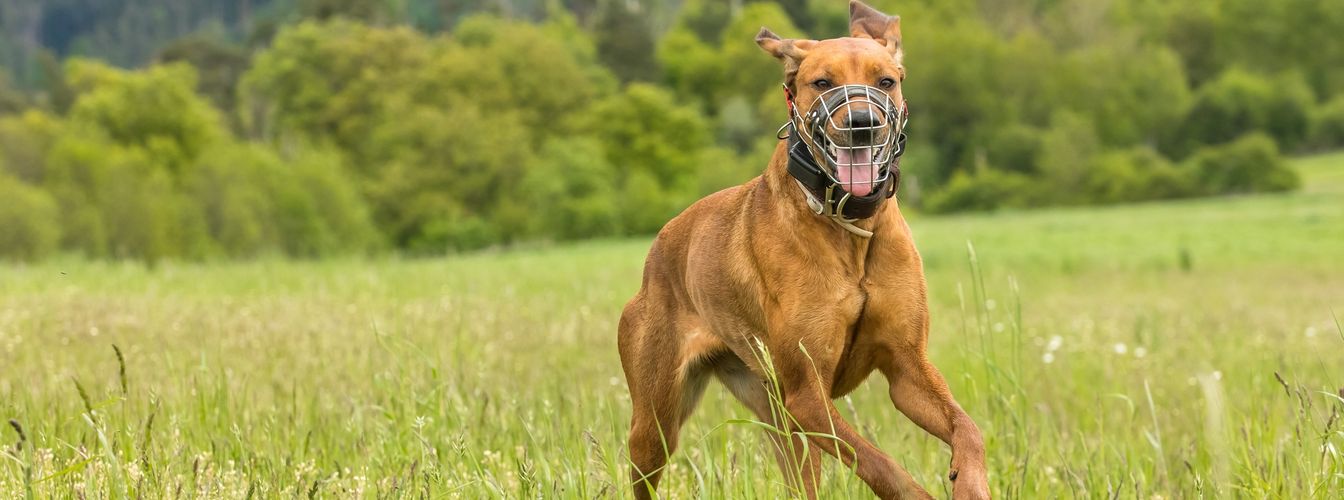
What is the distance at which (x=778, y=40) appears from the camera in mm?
3953

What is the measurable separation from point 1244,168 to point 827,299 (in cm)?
7280

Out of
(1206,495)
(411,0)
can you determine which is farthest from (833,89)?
(411,0)

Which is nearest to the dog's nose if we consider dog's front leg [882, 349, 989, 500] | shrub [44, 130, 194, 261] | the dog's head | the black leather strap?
the dog's head

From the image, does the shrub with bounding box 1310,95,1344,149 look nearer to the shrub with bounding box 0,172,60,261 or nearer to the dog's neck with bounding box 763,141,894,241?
the shrub with bounding box 0,172,60,261

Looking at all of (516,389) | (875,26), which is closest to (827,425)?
(875,26)

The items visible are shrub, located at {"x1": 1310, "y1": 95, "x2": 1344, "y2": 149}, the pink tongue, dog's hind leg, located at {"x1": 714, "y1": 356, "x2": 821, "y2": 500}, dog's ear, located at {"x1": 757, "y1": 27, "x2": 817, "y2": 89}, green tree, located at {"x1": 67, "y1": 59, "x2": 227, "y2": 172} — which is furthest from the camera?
shrub, located at {"x1": 1310, "y1": 95, "x2": 1344, "y2": 149}

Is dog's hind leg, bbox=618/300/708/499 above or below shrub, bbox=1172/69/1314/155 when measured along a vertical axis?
above

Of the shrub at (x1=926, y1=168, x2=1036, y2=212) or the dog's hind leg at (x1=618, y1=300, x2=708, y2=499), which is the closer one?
the dog's hind leg at (x1=618, y1=300, x2=708, y2=499)

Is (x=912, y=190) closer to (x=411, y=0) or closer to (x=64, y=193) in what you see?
(x=64, y=193)

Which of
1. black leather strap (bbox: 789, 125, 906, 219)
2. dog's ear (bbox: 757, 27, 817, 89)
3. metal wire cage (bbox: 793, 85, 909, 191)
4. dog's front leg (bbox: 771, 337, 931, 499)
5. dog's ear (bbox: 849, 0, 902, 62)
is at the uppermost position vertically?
dog's ear (bbox: 849, 0, 902, 62)

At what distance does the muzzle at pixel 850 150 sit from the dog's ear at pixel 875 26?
1.12 feet

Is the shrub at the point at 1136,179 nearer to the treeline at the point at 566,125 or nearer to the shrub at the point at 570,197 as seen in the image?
the treeline at the point at 566,125

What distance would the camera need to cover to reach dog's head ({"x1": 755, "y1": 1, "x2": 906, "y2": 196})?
3.48m

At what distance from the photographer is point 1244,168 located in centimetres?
7006
